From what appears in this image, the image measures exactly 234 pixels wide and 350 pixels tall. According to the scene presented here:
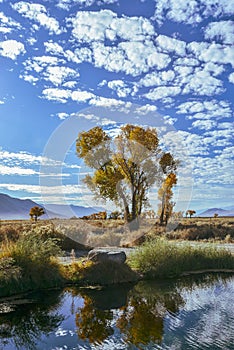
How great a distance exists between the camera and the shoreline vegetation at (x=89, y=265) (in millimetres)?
9570

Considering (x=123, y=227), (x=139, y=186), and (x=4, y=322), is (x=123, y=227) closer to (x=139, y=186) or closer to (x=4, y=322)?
(x=139, y=186)

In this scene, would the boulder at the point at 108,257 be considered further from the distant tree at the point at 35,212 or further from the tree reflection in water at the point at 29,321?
the distant tree at the point at 35,212

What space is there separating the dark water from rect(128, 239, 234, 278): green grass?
5.50 feet

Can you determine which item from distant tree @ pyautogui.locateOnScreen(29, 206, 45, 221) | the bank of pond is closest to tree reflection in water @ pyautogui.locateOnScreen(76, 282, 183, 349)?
the bank of pond

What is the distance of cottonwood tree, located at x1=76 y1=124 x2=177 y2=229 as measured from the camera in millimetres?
26469

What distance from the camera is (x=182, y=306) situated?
27.3 feet

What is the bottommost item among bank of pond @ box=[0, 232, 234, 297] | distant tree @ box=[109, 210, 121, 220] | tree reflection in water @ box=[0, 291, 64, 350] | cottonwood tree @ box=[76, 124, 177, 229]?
tree reflection in water @ box=[0, 291, 64, 350]

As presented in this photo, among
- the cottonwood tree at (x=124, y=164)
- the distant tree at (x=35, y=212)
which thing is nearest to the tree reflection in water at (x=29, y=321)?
the cottonwood tree at (x=124, y=164)

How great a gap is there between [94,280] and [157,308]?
9.51ft

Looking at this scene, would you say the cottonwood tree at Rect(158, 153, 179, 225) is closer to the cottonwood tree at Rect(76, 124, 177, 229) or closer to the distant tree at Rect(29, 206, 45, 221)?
the cottonwood tree at Rect(76, 124, 177, 229)

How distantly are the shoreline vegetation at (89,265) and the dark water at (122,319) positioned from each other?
568 mm

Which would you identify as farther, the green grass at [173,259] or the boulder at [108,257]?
the green grass at [173,259]

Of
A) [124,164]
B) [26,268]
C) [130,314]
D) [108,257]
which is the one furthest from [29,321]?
[124,164]

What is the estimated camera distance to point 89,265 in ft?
36.2
